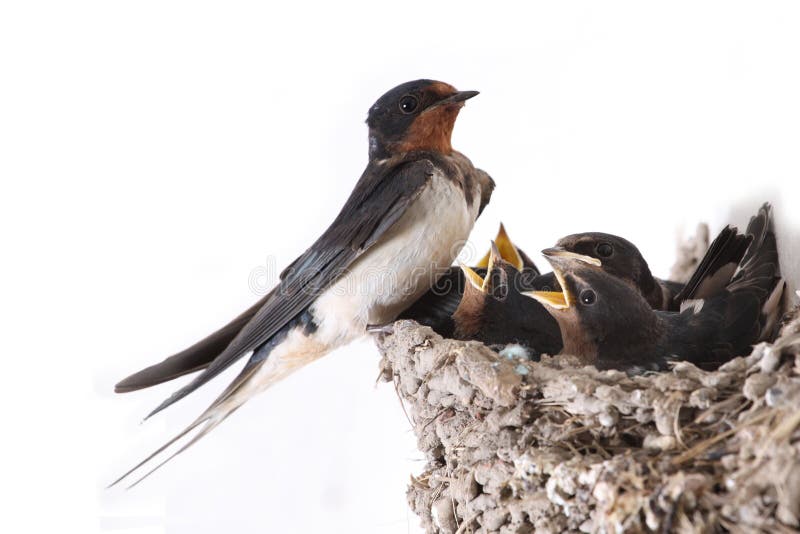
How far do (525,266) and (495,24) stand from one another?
92cm

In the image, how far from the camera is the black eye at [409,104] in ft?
6.79

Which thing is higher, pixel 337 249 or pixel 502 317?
pixel 337 249

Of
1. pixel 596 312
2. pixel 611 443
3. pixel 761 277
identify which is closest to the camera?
pixel 611 443

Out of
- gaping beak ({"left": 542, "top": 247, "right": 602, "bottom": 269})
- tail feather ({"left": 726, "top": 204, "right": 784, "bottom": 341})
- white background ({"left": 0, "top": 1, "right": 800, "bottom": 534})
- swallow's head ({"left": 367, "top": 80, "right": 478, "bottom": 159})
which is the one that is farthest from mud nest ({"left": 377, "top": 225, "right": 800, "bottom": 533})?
white background ({"left": 0, "top": 1, "right": 800, "bottom": 534})

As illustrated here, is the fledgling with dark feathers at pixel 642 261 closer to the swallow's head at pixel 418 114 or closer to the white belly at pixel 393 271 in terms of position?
the white belly at pixel 393 271

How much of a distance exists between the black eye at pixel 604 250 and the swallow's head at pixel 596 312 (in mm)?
236

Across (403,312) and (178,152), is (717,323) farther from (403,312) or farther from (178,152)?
(178,152)

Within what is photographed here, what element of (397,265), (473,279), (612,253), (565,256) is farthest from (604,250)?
(397,265)

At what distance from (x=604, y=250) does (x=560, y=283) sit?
27 centimetres

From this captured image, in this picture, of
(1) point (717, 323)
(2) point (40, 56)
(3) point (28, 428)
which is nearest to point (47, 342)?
(3) point (28, 428)

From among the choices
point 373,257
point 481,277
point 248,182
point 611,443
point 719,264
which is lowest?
point 611,443

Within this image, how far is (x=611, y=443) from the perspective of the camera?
4.38 feet

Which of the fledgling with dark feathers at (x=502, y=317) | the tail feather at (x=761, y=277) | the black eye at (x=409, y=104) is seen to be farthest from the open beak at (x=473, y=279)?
the tail feather at (x=761, y=277)

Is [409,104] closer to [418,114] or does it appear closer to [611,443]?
[418,114]
